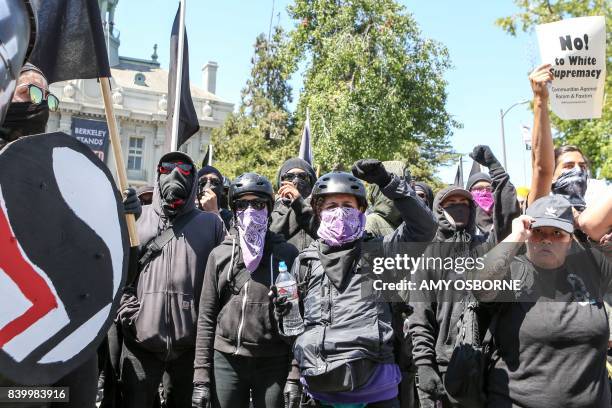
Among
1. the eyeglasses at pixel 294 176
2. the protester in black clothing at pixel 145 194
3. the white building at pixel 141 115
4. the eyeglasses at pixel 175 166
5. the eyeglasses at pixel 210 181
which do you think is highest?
the white building at pixel 141 115

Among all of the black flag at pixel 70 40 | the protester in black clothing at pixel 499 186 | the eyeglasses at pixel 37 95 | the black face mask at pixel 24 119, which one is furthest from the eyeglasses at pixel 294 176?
the black face mask at pixel 24 119

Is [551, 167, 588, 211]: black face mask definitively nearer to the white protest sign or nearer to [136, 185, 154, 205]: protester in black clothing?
the white protest sign

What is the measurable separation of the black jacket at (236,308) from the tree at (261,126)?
926 inches

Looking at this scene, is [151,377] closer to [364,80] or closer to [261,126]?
[364,80]

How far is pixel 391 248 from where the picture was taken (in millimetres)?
3953

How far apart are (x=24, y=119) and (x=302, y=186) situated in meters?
3.31

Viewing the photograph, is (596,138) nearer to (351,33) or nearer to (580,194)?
(351,33)

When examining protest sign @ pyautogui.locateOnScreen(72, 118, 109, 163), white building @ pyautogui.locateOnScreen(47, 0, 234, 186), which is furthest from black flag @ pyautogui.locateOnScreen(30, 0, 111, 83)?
white building @ pyautogui.locateOnScreen(47, 0, 234, 186)

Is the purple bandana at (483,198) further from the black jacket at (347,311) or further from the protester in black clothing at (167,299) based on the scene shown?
the protester in black clothing at (167,299)

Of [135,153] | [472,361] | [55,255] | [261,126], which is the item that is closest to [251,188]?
[472,361]

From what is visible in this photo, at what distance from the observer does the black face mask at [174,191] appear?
4.81 m

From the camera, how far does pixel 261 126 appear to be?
3456 centimetres

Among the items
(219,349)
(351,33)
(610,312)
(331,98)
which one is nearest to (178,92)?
(219,349)

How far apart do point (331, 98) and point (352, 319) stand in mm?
21449
